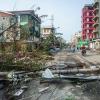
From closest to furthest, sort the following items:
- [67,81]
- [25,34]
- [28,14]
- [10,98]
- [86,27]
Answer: [10,98] → [67,81] → [25,34] → [28,14] → [86,27]

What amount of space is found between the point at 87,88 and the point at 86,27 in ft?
365

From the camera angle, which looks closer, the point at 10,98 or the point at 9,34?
the point at 10,98

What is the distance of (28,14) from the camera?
214ft

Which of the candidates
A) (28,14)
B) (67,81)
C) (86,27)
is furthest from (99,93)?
(86,27)

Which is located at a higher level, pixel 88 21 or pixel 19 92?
pixel 88 21

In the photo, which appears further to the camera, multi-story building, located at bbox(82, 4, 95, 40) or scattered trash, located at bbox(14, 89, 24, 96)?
multi-story building, located at bbox(82, 4, 95, 40)

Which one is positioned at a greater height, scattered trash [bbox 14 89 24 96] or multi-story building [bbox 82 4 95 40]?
multi-story building [bbox 82 4 95 40]

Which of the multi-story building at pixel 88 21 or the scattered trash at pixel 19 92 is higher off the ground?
the multi-story building at pixel 88 21

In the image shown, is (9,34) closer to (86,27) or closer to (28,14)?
(28,14)

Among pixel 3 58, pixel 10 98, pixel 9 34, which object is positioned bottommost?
pixel 10 98

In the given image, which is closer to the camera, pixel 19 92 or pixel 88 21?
pixel 19 92

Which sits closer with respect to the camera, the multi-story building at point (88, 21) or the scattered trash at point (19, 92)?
the scattered trash at point (19, 92)

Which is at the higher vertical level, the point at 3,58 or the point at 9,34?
the point at 9,34

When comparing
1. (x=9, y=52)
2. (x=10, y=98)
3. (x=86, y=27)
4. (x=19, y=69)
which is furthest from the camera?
(x=86, y=27)
